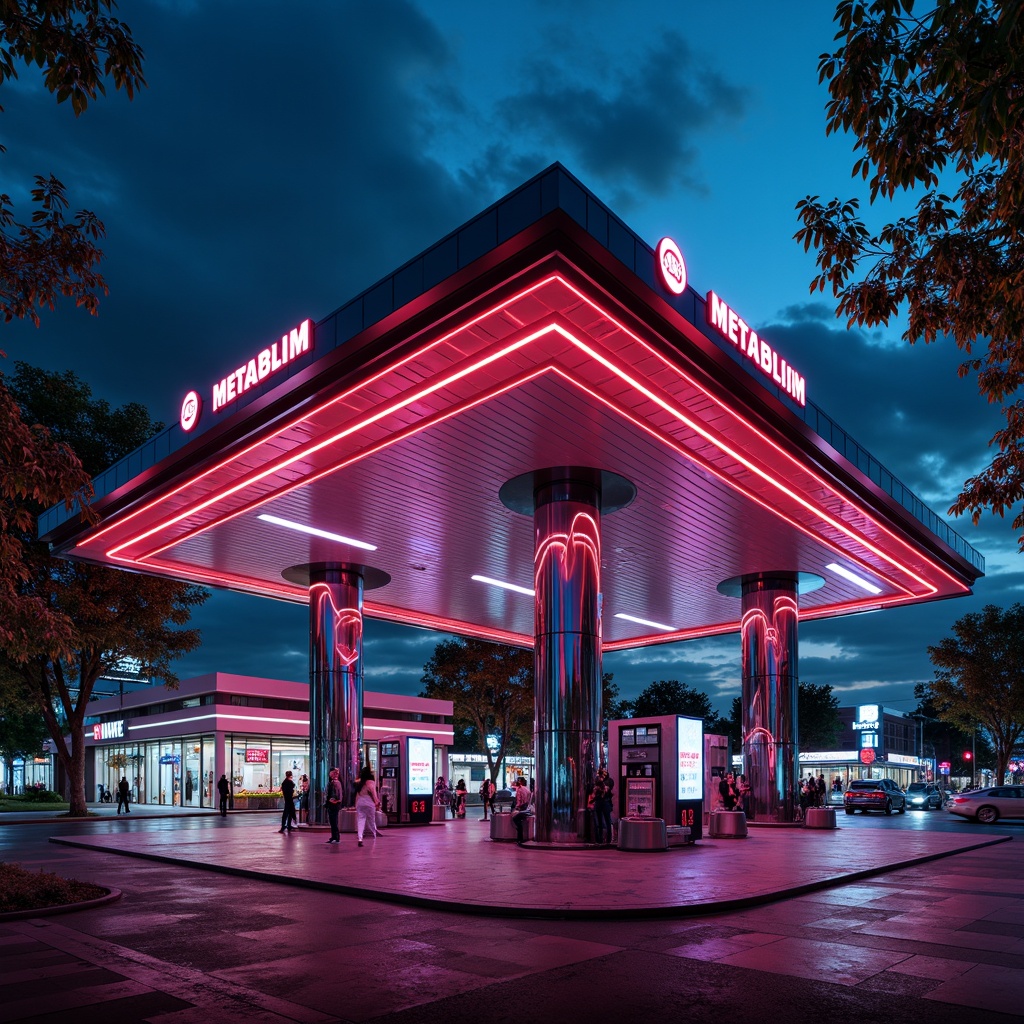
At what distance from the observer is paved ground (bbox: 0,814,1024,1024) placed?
22.1 ft

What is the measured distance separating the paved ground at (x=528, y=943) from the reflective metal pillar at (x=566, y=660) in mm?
2441

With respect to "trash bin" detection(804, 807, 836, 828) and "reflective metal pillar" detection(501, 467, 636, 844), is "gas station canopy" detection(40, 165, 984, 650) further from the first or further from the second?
"trash bin" detection(804, 807, 836, 828)

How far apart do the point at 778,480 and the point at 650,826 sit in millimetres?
7932

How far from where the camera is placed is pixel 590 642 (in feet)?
64.1

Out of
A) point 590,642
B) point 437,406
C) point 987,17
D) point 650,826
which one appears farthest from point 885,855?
point 987,17

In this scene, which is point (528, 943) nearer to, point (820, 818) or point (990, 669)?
point (820, 818)

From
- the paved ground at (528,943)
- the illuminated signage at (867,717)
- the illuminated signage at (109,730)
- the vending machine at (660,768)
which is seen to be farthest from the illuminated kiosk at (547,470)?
the illuminated signage at (867,717)

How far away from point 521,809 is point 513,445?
8.74 meters

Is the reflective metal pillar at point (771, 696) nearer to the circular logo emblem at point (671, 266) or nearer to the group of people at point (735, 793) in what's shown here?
the group of people at point (735, 793)

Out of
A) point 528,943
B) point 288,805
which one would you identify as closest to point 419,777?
point 288,805

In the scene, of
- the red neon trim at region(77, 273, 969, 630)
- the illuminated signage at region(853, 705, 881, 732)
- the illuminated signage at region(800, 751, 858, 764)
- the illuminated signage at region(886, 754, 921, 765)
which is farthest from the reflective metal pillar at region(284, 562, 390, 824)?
the illuminated signage at region(886, 754, 921, 765)

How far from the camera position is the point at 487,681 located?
160ft

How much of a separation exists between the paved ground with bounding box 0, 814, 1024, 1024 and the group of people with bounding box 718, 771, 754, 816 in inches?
332

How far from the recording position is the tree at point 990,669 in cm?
4806
